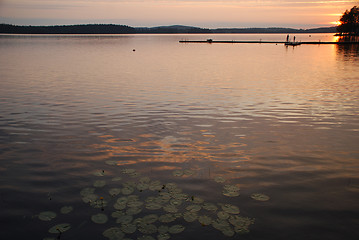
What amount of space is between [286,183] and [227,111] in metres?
9.99

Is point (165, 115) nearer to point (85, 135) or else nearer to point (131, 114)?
point (131, 114)

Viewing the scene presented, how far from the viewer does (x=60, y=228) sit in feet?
23.0

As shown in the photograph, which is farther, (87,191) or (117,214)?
(87,191)

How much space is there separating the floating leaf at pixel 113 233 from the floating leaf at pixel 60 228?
109cm

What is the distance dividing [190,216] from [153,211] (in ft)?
3.57

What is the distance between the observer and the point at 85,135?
14.3 metres

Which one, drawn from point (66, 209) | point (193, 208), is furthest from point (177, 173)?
point (66, 209)

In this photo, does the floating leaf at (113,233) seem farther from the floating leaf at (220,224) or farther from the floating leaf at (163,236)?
the floating leaf at (220,224)

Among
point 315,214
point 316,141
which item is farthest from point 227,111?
point 315,214

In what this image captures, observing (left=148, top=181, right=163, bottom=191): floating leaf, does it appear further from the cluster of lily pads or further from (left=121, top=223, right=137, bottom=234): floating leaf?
(left=121, top=223, right=137, bottom=234): floating leaf

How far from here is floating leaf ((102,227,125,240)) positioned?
6639 millimetres

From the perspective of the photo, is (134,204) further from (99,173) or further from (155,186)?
(99,173)

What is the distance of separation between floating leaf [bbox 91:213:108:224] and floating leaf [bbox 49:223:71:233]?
0.65 m

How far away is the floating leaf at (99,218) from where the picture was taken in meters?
7.25
